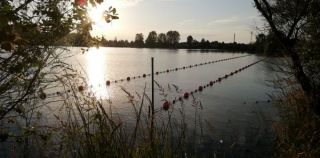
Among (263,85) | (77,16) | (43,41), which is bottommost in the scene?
(263,85)

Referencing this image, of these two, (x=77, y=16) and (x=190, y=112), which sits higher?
(x=77, y=16)

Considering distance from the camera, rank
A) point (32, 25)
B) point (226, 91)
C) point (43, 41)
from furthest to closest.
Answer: point (226, 91) < point (43, 41) < point (32, 25)

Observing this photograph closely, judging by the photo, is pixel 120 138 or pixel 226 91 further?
pixel 226 91

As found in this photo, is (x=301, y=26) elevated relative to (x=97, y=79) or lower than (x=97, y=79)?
elevated

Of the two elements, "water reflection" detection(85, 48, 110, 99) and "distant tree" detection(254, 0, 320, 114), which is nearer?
"distant tree" detection(254, 0, 320, 114)

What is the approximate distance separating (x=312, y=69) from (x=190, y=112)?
7.76m

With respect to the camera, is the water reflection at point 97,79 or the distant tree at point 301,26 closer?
the distant tree at point 301,26

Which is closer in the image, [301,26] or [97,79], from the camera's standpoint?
[301,26]

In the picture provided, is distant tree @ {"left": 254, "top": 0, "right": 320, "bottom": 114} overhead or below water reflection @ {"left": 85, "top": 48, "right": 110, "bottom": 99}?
overhead

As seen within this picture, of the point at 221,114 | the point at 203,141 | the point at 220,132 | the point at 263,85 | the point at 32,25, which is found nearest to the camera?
the point at 32,25

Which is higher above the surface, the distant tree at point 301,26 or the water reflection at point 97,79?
the distant tree at point 301,26

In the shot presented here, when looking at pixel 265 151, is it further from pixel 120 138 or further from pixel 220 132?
pixel 120 138

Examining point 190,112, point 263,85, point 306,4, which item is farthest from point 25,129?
point 263,85

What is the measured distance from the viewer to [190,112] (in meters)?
19.5
